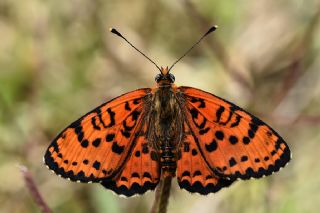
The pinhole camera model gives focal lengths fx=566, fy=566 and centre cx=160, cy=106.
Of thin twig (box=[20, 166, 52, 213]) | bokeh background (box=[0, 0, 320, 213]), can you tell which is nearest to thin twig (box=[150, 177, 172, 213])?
thin twig (box=[20, 166, 52, 213])

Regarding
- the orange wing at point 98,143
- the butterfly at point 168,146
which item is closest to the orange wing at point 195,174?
the butterfly at point 168,146

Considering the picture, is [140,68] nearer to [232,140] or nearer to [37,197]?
[232,140]

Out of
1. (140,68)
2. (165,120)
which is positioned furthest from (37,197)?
(140,68)

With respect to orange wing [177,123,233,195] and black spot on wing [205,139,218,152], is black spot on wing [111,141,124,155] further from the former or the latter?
black spot on wing [205,139,218,152]

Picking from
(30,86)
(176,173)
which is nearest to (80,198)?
(30,86)

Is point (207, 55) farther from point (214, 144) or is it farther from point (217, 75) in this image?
point (214, 144)
